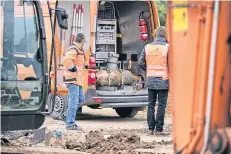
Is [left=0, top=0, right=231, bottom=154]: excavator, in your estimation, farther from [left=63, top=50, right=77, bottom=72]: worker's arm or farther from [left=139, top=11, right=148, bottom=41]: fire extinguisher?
[left=139, top=11, right=148, bottom=41]: fire extinguisher

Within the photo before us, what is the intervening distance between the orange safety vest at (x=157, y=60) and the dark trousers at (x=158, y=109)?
398 millimetres

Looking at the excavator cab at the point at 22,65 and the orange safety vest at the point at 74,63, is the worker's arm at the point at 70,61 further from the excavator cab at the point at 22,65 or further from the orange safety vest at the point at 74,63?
the excavator cab at the point at 22,65

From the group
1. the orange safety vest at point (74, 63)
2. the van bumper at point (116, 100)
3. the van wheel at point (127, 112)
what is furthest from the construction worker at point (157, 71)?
the van wheel at point (127, 112)

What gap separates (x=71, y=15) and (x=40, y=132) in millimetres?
5544

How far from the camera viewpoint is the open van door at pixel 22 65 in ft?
26.6

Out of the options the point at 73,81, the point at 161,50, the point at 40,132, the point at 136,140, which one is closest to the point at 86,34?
the point at 73,81

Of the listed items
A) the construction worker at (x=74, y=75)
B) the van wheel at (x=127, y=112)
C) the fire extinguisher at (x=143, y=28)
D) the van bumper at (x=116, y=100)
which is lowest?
the van wheel at (x=127, y=112)

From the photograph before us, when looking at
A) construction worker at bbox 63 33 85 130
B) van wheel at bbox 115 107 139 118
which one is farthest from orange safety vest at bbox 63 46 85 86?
van wheel at bbox 115 107 139 118

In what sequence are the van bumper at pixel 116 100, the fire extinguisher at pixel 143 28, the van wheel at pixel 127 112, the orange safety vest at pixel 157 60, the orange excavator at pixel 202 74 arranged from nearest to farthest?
the orange excavator at pixel 202 74, the orange safety vest at pixel 157 60, the van bumper at pixel 116 100, the fire extinguisher at pixel 143 28, the van wheel at pixel 127 112

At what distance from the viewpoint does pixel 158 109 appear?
1220 centimetres

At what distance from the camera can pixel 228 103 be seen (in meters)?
4.98

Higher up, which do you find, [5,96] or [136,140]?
[5,96]

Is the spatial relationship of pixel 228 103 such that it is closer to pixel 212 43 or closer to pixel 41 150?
pixel 212 43

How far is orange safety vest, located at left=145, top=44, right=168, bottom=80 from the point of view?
11.6 m
